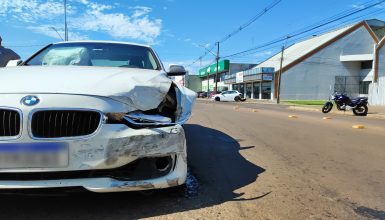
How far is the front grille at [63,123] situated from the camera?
316 cm

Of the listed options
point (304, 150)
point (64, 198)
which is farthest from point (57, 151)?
point (304, 150)

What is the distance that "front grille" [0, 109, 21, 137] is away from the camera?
10.3ft

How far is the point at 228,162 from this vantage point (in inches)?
232

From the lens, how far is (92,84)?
3492 mm

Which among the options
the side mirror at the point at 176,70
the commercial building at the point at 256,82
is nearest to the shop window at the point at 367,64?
the commercial building at the point at 256,82

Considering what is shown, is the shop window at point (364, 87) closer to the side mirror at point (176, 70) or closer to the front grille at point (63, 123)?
the side mirror at point (176, 70)

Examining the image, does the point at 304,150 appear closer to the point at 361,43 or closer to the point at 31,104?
the point at 31,104

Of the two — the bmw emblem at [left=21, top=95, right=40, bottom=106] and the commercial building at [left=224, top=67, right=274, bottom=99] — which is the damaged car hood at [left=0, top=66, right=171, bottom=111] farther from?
the commercial building at [left=224, top=67, right=274, bottom=99]

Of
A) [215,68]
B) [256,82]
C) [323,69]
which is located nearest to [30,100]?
[323,69]

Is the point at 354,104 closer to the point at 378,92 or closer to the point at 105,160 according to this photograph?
the point at 378,92

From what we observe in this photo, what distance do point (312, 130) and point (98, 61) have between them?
7073 millimetres

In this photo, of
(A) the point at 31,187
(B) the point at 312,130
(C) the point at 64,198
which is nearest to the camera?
(A) the point at 31,187

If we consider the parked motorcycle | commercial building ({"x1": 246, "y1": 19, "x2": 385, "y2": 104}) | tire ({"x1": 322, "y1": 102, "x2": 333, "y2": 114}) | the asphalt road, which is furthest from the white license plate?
commercial building ({"x1": 246, "y1": 19, "x2": 385, "y2": 104})

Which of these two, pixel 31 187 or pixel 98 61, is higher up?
pixel 98 61
